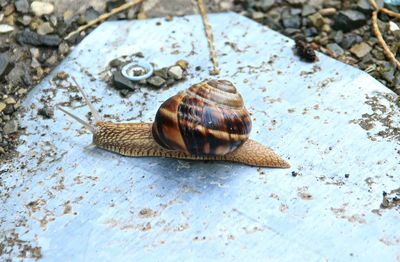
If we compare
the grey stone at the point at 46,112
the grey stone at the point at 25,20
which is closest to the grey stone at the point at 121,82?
the grey stone at the point at 46,112

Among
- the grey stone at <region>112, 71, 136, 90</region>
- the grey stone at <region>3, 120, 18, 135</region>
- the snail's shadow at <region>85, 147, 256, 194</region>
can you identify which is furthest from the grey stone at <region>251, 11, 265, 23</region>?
the grey stone at <region>3, 120, 18, 135</region>

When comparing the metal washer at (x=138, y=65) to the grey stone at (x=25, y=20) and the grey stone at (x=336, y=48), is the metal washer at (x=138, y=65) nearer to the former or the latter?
the grey stone at (x=25, y=20)

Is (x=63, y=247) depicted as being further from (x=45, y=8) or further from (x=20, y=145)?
(x=45, y=8)

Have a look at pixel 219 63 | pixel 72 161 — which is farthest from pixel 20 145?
pixel 219 63

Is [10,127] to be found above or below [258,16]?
below

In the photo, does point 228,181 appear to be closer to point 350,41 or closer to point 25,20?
point 350,41

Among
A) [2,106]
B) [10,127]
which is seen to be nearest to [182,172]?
[10,127]
